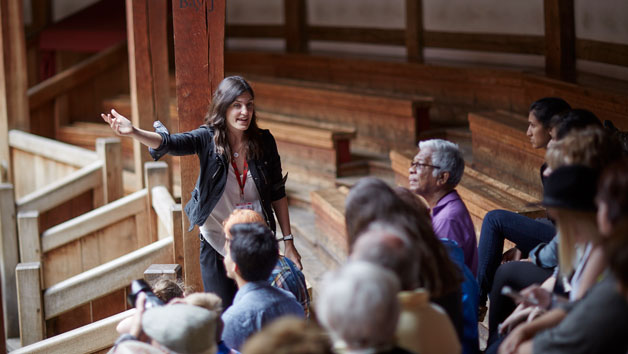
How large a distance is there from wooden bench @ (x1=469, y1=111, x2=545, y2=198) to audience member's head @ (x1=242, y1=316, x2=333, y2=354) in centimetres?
270

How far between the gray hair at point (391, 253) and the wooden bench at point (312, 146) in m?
3.47

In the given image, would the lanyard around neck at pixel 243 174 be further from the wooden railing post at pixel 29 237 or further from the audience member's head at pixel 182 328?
the wooden railing post at pixel 29 237

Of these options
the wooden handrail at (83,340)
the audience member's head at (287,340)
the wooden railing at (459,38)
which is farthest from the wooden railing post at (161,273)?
the wooden railing at (459,38)

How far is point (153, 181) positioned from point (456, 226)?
2219mm

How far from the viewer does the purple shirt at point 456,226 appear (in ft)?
8.94

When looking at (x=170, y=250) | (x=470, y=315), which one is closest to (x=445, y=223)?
(x=470, y=315)

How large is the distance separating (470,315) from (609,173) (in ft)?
3.06

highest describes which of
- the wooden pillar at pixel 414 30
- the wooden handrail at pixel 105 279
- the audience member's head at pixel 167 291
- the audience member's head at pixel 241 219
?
the wooden pillar at pixel 414 30

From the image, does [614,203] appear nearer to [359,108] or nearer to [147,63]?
[147,63]

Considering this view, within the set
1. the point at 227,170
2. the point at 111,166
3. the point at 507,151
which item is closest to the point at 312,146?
the point at 111,166

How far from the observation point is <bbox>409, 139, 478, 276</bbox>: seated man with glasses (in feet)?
9.03

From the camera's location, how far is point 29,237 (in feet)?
14.4

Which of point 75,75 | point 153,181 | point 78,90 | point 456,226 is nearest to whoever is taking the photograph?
point 456,226

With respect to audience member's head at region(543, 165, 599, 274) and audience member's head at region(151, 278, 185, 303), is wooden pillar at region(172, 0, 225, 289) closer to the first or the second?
audience member's head at region(151, 278, 185, 303)
